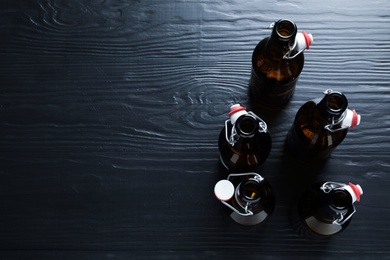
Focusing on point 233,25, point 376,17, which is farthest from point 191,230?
point 376,17

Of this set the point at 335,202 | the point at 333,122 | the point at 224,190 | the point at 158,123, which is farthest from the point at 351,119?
the point at 158,123

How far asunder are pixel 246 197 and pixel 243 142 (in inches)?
4.2

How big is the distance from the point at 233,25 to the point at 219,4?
0.06 m

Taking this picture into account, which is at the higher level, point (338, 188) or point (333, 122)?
point (333, 122)


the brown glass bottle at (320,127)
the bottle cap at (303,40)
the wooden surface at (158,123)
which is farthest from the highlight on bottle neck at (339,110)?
the wooden surface at (158,123)

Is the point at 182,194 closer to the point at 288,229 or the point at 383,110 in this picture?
the point at 288,229

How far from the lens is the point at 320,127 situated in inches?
38.9

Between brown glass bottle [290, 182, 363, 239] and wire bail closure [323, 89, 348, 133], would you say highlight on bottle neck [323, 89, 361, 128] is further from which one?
brown glass bottle [290, 182, 363, 239]

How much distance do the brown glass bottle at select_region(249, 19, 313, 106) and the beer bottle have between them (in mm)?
202

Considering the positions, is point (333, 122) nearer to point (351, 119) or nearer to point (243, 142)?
point (351, 119)

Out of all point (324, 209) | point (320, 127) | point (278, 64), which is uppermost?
point (278, 64)

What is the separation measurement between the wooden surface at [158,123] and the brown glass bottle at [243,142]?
10 centimetres

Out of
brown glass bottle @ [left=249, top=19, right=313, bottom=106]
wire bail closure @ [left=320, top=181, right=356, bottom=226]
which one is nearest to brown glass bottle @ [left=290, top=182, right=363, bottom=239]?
wire bail closure @ [left=320, top=181, right=356, bottom=226]

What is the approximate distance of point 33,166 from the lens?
3.81 feet
